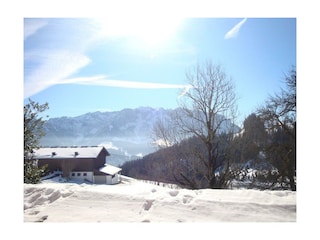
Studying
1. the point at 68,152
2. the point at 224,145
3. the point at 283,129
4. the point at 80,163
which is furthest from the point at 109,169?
the point at 283,129

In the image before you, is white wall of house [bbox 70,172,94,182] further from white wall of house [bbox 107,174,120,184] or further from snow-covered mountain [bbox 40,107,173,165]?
snow-covered mountain [bbox 40,107,173,165]

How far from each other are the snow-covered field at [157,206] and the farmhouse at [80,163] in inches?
73.1

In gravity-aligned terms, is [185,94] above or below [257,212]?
above

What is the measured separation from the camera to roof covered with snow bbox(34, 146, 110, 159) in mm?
4160

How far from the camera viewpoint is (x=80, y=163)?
195 inches

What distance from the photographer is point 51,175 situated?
425 centimetres

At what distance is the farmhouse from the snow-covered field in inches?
73.1

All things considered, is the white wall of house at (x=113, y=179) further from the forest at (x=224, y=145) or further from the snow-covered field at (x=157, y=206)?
the snow-covered field at (x=157, y=206)

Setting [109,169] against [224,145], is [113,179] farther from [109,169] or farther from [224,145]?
[224,145]

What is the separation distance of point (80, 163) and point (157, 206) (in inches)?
128
